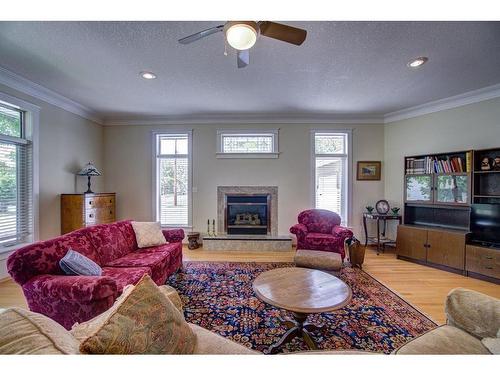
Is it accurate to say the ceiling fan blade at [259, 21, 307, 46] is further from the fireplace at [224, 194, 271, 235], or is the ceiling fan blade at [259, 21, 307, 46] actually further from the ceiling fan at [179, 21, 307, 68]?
the fireplace at [224, 194, 271, 235]

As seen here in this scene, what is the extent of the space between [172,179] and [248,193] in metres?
1.74

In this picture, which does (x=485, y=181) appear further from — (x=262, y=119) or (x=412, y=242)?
(x=262, y=119)

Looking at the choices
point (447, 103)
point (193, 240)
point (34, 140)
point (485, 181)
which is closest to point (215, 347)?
point (193, 240)

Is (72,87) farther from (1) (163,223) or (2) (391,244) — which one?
(2) (391,244)

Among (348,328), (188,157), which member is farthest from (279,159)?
(348,328)

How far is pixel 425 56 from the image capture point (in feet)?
7.89

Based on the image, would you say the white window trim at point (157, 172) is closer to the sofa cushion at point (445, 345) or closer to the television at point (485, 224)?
the sofa cushion at point (445, 345)

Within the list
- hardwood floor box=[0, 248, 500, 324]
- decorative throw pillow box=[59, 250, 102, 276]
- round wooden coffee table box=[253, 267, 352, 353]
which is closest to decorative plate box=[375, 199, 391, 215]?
hardwood floor box=[0, 248, 500, 324]

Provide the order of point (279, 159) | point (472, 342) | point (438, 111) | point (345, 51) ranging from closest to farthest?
point (472, 342) < point (345, 51) < point (438, 111) < point (279, 159)

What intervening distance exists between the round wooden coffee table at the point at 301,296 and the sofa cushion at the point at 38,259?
1691 millimetres

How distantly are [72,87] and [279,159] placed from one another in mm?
3752

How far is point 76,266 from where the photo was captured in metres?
1.72
